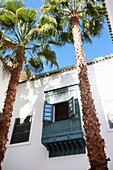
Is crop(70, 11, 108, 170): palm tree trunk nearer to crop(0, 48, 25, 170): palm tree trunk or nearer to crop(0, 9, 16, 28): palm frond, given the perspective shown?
crop(0, 48, 25, 170): palm tree trunk

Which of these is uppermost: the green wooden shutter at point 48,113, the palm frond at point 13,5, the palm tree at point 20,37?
the palm frond at point 13,5

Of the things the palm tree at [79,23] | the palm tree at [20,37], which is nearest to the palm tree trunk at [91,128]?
the palm tree at [79,23]

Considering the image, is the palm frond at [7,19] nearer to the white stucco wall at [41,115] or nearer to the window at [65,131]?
the white stucco wall at [41,115]

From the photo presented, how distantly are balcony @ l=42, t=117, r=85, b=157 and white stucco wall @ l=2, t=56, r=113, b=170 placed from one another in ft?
1.03

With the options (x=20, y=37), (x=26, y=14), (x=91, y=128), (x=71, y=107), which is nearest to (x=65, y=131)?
(x=71, y=107)

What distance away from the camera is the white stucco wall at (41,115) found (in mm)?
8312

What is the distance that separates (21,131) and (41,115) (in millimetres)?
1606

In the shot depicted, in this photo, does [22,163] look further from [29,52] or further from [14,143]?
[29,52]

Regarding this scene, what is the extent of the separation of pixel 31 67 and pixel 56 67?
1871 millimetres

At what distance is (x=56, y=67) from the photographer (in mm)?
11438

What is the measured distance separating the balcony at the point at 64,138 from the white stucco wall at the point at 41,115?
315 millimetres

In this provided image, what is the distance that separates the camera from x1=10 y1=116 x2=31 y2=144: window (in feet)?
33.4

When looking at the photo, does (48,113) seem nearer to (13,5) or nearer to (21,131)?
(21,131)

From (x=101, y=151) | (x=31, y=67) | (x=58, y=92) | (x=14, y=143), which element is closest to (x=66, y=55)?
(x=31, y=67)
